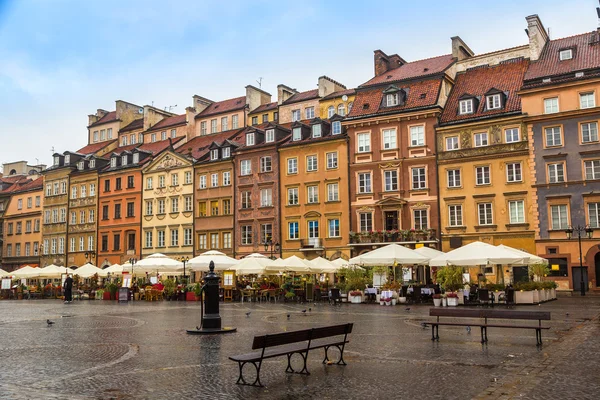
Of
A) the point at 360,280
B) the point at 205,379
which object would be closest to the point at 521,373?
the point at 205,379

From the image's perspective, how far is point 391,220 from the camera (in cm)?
4341

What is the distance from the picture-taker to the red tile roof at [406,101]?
4294 centimetres

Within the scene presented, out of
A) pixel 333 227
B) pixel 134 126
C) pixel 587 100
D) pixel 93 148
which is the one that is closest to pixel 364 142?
pixel 333 227

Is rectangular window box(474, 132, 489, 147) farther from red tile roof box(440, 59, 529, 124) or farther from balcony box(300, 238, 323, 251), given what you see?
balcony box(300, 238, 323, 251)

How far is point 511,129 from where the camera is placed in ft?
130

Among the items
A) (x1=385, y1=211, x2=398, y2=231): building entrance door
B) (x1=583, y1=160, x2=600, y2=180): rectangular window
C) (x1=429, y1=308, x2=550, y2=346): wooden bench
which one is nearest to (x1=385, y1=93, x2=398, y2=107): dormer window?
(x1=385, y1=211, x2=398, y2=231): building entrance door

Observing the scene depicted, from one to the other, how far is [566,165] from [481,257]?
14529 millimetres

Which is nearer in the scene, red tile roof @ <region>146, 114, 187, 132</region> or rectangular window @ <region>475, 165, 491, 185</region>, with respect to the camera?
rectangular window @ <region>475, 165, 491, 185</region>

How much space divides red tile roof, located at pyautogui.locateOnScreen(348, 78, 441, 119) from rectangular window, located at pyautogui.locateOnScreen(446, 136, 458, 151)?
2652 millimetres

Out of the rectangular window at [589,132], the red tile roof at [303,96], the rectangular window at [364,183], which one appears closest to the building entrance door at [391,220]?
the rectangular window at [364,183]

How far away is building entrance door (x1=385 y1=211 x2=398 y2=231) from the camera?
141 feet

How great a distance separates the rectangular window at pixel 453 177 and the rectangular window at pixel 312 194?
9976mm

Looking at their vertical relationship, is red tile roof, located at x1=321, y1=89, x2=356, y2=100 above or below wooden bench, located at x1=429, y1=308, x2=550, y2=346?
above

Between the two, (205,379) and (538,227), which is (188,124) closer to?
(538,227)
